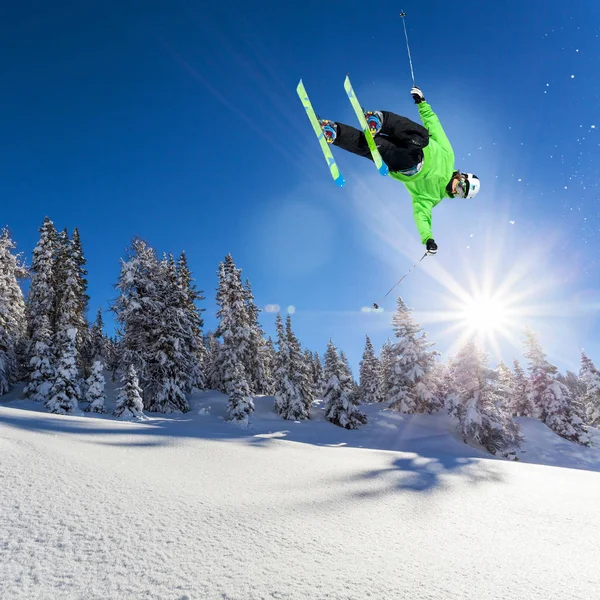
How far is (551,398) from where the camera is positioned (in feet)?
99.7

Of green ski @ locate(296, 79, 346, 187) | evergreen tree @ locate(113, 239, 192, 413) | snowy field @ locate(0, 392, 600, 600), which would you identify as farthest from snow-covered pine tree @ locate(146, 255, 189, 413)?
green ski @ locate(296, 79, 346, 187)

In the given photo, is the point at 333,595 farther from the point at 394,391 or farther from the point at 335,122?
the point at 394,391

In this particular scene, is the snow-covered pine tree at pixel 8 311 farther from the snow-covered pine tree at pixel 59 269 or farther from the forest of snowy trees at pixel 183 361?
the snow-covered pine tree at pixel 59 269

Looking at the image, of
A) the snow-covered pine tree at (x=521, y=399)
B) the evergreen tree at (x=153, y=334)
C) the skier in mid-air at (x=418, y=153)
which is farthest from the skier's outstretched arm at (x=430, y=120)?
the snow-covered pine tree at (x=521, y=399)

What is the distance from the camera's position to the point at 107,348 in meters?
44.8

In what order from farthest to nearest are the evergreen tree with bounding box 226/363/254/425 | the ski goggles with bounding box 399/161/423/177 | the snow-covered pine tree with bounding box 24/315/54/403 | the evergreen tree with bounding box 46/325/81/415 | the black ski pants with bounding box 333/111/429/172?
the snow-covered pine tree with bounding box 24/315/54/403, the evergreen tree with bounding box 226/363/254/425, the evergreen tree with bounding box 46/325/81/415, the ski goggles with bounding box 399/161/423/177, the black ski pants with bounding box 333/111/429/172

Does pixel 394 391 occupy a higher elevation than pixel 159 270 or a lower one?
lower

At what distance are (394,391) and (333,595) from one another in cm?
2946

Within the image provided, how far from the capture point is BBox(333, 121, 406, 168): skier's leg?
23.9ft

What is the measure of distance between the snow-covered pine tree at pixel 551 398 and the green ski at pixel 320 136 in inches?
1236

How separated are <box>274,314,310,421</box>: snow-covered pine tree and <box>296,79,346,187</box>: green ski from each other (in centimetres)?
Answer: 2195

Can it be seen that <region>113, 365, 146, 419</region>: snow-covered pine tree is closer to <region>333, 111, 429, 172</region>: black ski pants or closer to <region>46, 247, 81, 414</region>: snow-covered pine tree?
<region>46, 247, 81, 414</region>: snow-covered pine tree

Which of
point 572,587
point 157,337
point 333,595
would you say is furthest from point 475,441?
point 333,595

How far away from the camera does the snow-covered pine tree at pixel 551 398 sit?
2930 cm
